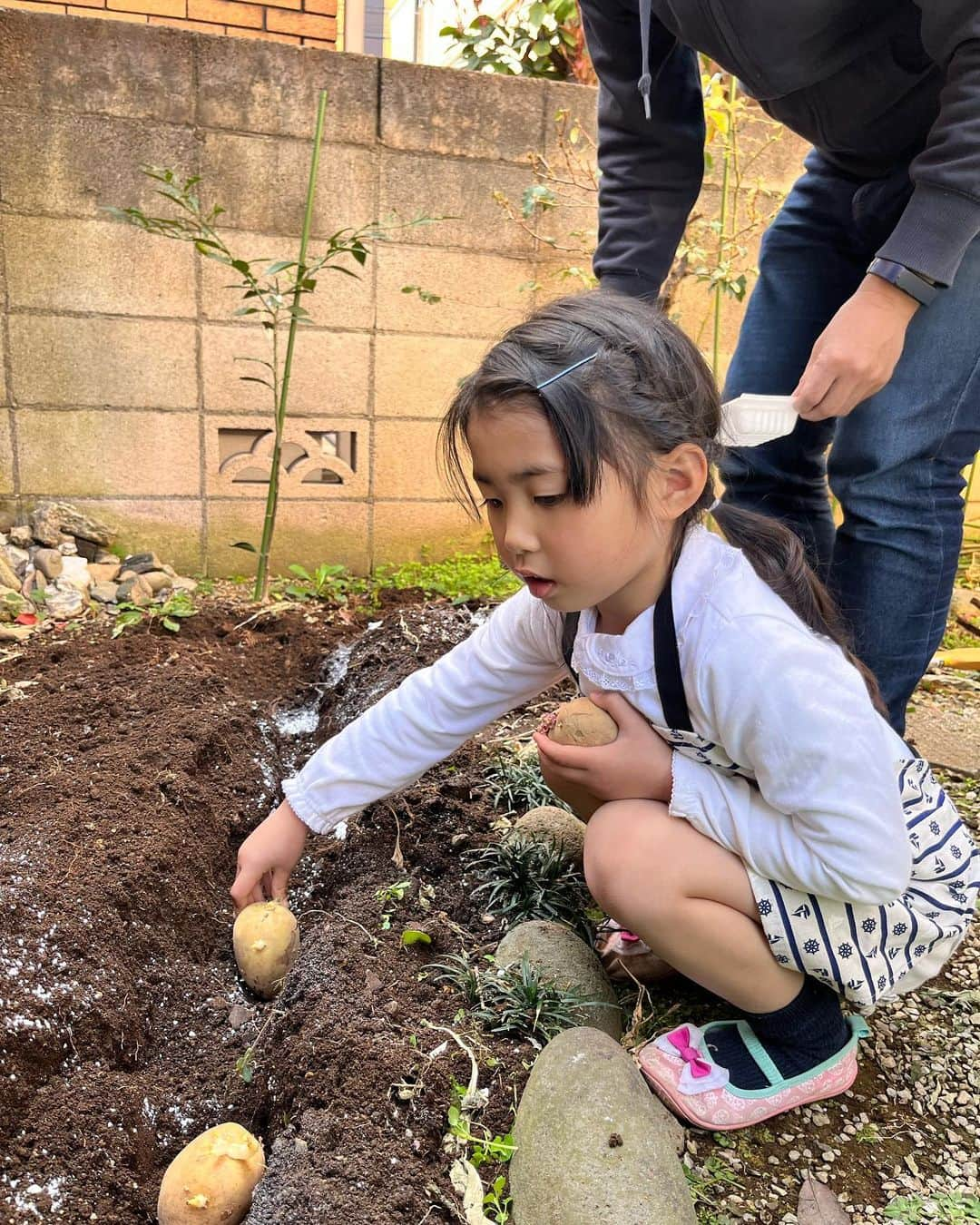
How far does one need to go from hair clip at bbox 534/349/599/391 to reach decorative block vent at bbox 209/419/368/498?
265 cm

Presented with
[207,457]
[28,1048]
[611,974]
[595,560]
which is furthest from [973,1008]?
[207,457]

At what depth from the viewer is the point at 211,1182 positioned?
4.22 ft

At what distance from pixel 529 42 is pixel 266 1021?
4.69 m

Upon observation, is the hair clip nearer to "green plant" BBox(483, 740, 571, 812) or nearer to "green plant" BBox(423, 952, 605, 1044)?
"green plant" BBox(423, 952, 605, 1044)

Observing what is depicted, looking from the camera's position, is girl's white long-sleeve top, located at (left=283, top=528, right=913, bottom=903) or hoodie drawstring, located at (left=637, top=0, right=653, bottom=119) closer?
girl's white long-sleeve top, located at (left=283, top=528, right=913, bottom=903)

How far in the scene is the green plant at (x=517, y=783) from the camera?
216cm

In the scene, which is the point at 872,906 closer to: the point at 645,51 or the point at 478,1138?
the point at 478,1138

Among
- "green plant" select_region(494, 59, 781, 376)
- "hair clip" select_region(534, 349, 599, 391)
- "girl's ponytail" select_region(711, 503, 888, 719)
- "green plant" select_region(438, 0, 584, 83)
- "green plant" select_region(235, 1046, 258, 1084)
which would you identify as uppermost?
"green plant" select_region(438, 0, 584, 83)

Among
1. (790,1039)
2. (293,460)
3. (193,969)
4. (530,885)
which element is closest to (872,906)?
(790,1039)

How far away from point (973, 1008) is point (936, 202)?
4.35 feet

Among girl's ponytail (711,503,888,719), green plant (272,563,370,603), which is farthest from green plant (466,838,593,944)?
green plant (272,563,370,603)

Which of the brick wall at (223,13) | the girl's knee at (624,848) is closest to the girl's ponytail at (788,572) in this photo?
the girl's knee at (624,848)

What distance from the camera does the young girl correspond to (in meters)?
1.30

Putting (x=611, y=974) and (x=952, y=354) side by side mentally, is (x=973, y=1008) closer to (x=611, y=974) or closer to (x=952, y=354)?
(x=611, y=974)
